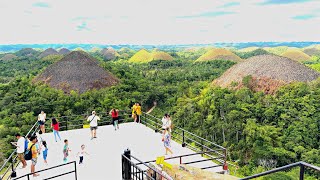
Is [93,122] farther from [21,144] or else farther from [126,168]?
[126,168]

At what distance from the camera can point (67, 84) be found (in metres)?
48.2

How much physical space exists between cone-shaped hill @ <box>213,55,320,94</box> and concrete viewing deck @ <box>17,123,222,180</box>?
3144cm

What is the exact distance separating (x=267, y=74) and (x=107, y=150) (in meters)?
37.4

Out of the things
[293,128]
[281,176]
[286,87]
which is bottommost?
[281,176]

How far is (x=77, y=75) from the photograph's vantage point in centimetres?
5166

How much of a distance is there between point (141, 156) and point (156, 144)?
1386mm

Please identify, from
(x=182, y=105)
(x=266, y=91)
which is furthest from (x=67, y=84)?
(x=266, y=91)

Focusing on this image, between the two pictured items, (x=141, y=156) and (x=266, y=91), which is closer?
(x=141, y=156)

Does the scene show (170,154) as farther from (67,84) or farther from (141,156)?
(67,84)

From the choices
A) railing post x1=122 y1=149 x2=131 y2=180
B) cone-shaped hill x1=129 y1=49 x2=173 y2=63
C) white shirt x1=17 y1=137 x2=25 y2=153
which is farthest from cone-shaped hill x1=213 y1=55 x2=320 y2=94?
cone-shaped hill x1=129 y1=49 x2=173 y2=63

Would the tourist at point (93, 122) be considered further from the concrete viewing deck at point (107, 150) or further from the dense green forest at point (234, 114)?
the dense green forest at point (234, 114)

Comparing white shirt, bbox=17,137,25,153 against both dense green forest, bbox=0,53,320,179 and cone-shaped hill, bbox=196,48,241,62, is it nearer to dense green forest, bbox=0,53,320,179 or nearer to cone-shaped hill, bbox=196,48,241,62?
dense green forest, bbox=0,53,320,179

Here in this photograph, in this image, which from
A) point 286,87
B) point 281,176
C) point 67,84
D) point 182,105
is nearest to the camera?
point 281,176

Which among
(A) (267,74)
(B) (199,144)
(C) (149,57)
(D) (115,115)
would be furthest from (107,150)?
(C) (149,57)
